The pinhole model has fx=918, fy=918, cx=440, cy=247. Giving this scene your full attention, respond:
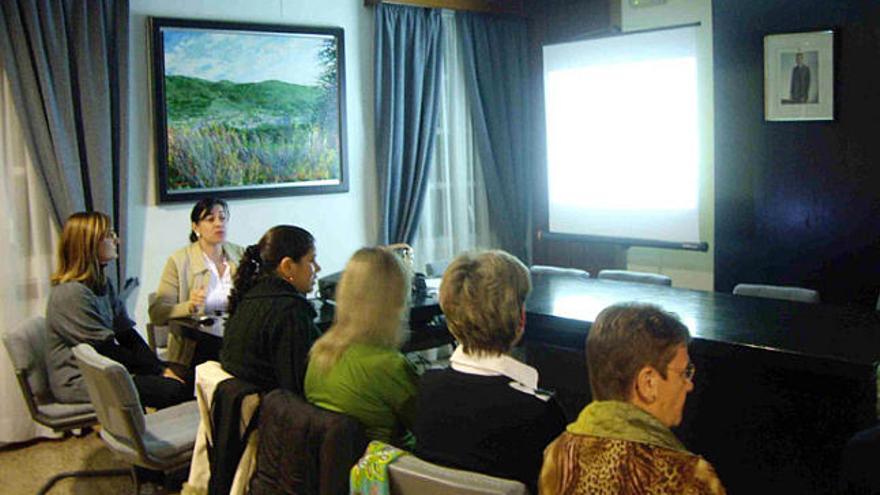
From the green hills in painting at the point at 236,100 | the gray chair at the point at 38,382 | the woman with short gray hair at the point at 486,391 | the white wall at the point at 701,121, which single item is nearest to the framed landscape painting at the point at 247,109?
the green hills in painting at the point at 236,100

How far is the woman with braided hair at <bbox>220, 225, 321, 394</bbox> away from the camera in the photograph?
277 centimetres

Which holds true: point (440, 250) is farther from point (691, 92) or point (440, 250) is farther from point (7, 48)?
point (7, 48)

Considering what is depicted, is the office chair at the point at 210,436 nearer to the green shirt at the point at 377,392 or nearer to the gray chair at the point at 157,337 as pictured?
the green shirt at the point at 377,392

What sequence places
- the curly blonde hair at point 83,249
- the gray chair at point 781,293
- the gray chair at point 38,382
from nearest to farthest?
the gray chair at point 38,382 < the curly blonde hair at point 83,249 < the gray chair at point 781,293

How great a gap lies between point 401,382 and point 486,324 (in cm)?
32

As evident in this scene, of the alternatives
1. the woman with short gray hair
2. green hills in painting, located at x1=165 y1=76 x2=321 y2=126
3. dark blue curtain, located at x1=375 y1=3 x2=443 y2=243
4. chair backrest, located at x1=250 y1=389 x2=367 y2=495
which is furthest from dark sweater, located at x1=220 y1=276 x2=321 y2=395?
dark blue curtain, located at x1=375 y1=3 x2=443 y2=243

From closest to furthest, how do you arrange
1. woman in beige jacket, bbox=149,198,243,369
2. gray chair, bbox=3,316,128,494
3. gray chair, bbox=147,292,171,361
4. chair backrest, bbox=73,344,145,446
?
chair backrest, bbox=73,344,145,446
gray chair, bbox=3,316,128,494
woman in beige jacket, bbox=149,198,243,369
gray chair, bbox=147,292,171,361

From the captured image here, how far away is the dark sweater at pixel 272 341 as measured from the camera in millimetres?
2764

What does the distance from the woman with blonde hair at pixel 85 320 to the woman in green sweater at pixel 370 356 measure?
1.31 m

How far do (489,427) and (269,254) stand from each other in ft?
4.00

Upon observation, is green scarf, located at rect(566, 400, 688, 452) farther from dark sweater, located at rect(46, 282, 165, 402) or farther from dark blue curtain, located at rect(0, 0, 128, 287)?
dark blue curtain, located at rect(0, 0, 128, 287)

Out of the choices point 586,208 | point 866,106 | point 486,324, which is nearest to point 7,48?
point 486,324

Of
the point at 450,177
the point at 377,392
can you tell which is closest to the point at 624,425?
the point at 377,392

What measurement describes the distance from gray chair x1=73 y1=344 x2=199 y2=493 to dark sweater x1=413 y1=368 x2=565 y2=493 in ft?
4.21
